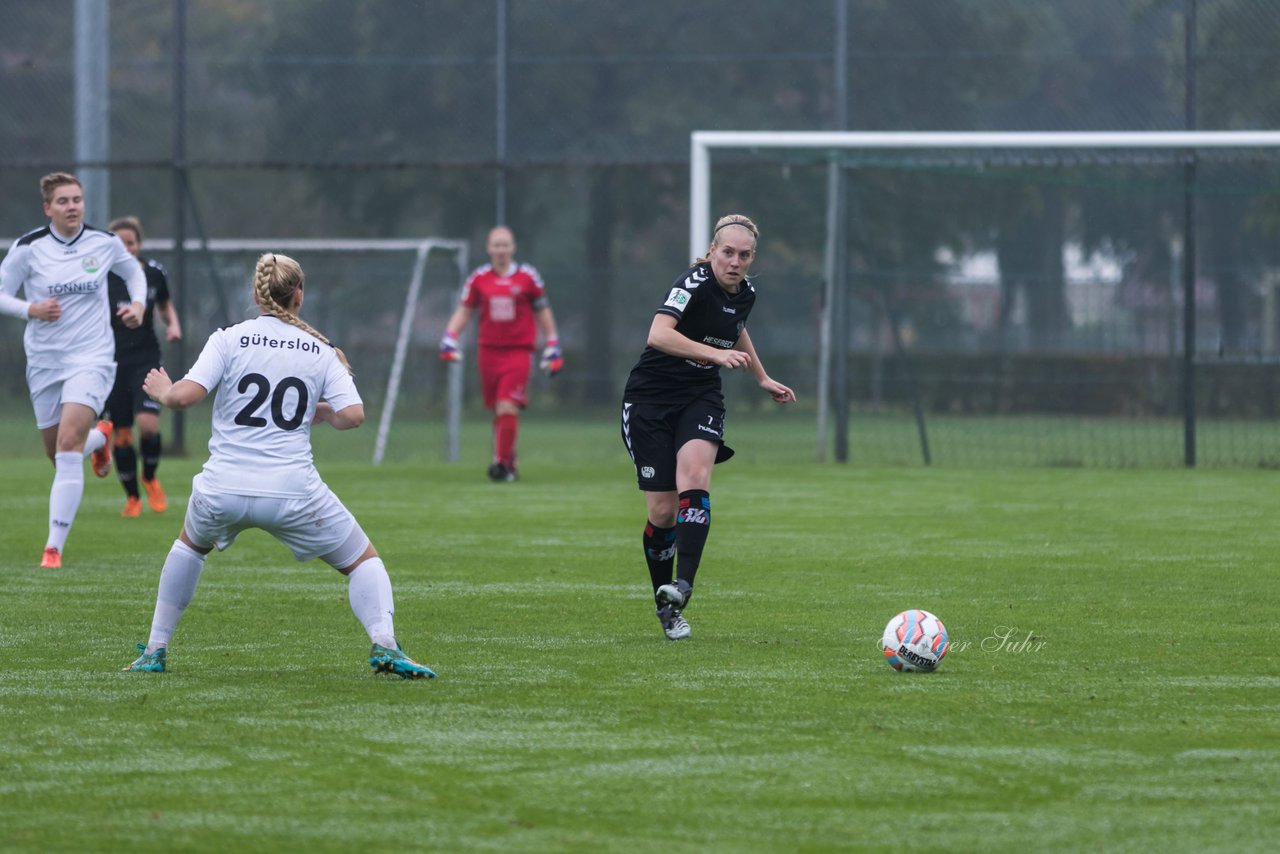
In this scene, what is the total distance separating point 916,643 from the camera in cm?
621

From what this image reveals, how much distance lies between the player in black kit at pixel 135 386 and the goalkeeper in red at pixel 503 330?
122 inches

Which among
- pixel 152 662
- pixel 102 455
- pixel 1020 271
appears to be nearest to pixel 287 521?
pixel 152 662

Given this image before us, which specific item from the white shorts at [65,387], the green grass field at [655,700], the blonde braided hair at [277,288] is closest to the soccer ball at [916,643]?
the green grass field at [655,700]

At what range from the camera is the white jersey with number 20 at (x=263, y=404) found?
19.8 feet

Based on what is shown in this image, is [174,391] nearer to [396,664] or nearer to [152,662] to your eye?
[152,662]

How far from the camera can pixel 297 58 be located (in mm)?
20984

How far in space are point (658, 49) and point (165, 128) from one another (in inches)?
221

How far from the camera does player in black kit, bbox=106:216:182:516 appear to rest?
41.5 ft

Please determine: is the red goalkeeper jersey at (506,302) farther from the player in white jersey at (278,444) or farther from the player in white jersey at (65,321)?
the player in white jersey at (278,444)

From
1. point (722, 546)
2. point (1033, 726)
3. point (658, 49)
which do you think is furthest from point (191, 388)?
point (658, 49)

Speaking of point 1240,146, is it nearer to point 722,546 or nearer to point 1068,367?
point 1068,367

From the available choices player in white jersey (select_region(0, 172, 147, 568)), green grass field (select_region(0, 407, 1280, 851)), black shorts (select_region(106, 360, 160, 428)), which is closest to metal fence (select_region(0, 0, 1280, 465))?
black shorts (select_region(106, 360, 160, 428))

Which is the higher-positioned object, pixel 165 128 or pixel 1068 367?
pixel 165 128

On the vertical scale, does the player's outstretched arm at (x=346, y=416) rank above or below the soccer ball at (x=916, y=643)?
above
